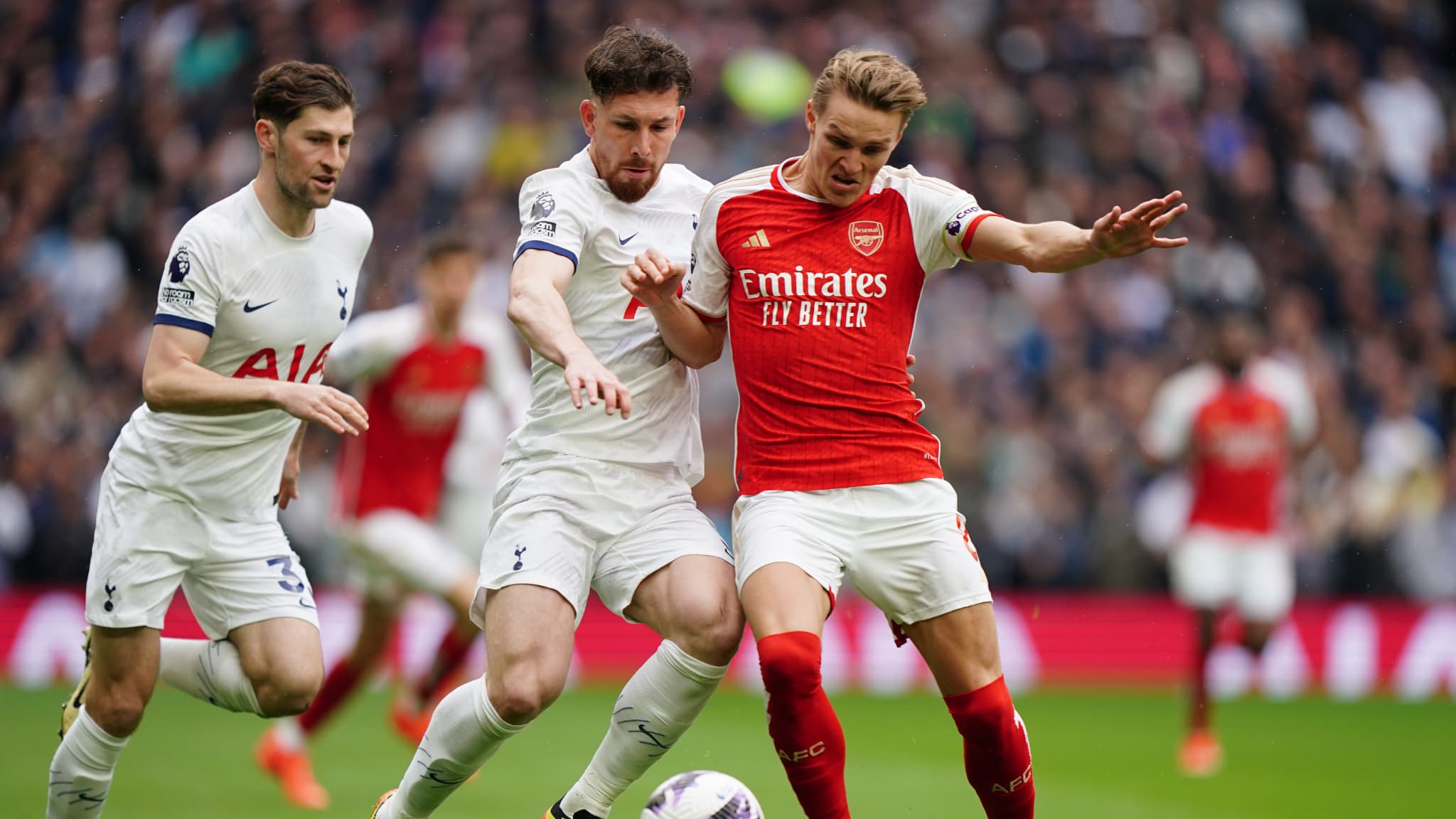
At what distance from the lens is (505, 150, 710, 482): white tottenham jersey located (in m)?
5.81

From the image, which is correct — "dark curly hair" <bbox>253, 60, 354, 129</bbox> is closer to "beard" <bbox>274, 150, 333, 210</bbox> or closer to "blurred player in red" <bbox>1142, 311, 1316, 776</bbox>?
"beard" <bbox>274, 150, 333, 210</bbox>

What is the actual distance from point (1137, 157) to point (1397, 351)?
334cm

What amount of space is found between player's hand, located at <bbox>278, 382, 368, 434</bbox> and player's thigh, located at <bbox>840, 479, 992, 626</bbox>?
5.33 feet

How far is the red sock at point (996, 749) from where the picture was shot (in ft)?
17.9

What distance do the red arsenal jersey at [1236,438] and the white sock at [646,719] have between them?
6619mm

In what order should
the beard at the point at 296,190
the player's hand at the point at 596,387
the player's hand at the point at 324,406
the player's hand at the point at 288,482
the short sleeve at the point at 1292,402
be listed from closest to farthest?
the player's hand at the point at 596,387
the player's hand at the point at 324,406
the beard at the point at 296,190
the player's hand at the point at 288,482
the short sleeve at the point at 1292,402

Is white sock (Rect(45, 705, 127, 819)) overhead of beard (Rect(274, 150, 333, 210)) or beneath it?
beneath

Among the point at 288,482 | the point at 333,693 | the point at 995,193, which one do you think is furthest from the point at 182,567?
the point at 995,193

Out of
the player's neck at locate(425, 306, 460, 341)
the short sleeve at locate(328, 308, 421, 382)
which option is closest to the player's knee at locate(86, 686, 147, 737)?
the short sleeve at locate(328, 308, 421, 382)

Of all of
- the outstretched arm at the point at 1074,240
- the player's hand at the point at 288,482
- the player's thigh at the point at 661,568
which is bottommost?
the player's thigh at the point at 661,568

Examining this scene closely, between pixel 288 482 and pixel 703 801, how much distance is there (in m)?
2.22

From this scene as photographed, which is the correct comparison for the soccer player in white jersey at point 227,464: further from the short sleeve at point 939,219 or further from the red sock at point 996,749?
the red sock at point 996,749

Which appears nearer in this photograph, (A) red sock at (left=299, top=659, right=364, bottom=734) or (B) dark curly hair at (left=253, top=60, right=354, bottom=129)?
(B) dark curly hair at (left=253, top=60, right=354, bottom=129)

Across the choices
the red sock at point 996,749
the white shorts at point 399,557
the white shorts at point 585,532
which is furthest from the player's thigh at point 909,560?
the white shorts at point 399,557
